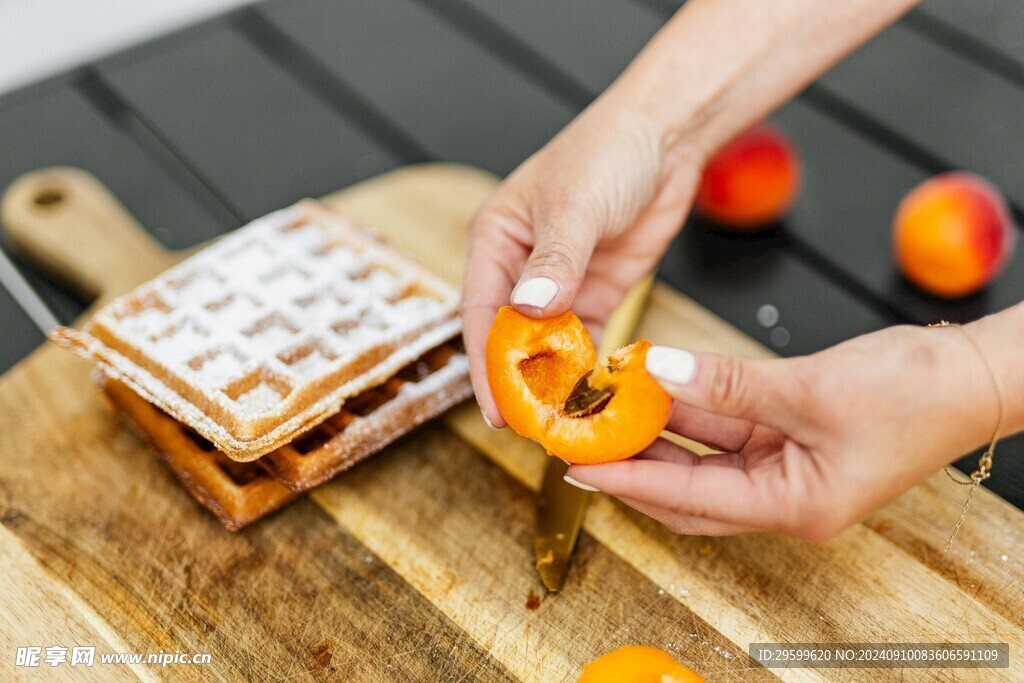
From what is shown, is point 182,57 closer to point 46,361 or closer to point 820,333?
point 46,361

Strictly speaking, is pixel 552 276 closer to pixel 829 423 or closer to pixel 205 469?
pixel 829 423

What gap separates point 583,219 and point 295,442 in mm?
766

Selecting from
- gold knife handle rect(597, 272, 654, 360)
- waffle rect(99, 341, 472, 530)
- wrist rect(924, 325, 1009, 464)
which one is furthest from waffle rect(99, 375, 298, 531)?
wrist rect(924, 325, 1009, 464)

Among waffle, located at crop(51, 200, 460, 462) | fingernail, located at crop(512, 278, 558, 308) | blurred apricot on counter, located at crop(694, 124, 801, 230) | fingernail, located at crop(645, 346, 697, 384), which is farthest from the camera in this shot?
blurred apricot on counter, located at crop(694, 124, 801, 230)

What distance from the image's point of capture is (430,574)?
72.2 inches

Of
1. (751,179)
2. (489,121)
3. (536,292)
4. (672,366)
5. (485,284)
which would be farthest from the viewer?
(489,121)

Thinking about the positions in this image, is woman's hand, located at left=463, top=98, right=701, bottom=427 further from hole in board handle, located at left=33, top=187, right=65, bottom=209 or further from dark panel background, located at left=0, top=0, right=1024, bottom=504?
hole in board handle, located at left=33, top=187, right=65, bottom=209

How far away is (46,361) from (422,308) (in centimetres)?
94

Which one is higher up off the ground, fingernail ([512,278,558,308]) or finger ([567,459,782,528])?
fingernail ([512,278,558,308])

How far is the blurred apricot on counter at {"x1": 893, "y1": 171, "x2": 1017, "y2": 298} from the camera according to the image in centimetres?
223

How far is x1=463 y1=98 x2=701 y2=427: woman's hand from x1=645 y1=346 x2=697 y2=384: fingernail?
8.9 inches

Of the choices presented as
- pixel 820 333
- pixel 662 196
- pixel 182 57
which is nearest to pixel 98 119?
pixel 182 57

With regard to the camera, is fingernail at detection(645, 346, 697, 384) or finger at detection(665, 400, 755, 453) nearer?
fingernail at detection(645, 346, 697, 384)

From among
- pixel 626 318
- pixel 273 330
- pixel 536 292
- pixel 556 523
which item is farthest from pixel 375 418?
pixel 626 318
